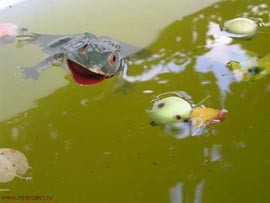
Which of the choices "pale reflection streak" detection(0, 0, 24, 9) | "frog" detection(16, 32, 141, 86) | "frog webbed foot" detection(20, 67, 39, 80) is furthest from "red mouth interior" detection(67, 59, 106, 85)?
"pale reflection streak" detection(0, 0, 24, 9)

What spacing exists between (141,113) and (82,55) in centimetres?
26

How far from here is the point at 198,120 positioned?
121cm

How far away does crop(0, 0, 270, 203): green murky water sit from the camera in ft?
A: 3.55

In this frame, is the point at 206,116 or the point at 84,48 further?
the point at 84,48

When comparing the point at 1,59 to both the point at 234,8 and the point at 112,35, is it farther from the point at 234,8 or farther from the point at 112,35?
the point at 234,8

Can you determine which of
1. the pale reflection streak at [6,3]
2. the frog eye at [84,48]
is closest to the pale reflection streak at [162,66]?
the frog eye at [84,48]

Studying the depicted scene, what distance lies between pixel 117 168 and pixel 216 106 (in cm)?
33

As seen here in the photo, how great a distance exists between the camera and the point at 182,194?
1058 millimetres

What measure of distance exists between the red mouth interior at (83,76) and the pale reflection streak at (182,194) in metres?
0.45

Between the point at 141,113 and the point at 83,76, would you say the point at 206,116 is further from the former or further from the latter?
the point at 83,76

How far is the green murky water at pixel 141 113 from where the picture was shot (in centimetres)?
108

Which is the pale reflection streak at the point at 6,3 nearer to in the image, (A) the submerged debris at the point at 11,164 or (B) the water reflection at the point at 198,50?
(B) the water reflection at the point at 198,50

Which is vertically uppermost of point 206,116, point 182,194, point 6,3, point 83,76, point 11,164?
point 6,3

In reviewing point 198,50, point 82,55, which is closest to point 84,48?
point 82,55
